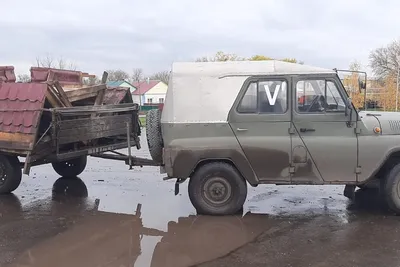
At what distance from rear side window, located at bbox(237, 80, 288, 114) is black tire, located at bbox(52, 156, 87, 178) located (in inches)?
186

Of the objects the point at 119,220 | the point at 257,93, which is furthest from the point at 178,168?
the point at 257,93

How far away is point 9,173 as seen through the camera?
8328 millimetres

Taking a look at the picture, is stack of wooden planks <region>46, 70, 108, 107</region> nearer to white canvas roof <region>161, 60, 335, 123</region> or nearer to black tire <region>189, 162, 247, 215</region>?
white canvas roof <region>161, 60, 335, 123</region>

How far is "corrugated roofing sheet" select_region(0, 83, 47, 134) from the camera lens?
Answer: 725 centimetres

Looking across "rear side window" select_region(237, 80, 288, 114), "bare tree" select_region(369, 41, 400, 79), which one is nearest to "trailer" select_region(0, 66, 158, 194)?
"rear side window" select_region(237, 80, 288, 114)

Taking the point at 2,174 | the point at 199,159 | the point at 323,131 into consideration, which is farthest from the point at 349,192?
the point at 2,174

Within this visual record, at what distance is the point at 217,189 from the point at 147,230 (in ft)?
4.28

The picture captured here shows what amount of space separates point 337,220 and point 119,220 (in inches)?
130

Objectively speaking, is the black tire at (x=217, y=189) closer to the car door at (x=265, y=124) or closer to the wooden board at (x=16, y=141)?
the car door at (x=265, y=124)

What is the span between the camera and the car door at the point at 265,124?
6785 millimetres

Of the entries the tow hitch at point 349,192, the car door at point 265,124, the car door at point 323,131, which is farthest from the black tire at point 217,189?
the tow hitch at point 349,192

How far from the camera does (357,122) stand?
6.69 metres

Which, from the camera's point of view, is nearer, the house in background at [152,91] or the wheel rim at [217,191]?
the wheel rim at [217,191]

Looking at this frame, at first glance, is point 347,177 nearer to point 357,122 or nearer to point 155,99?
point 357,122
